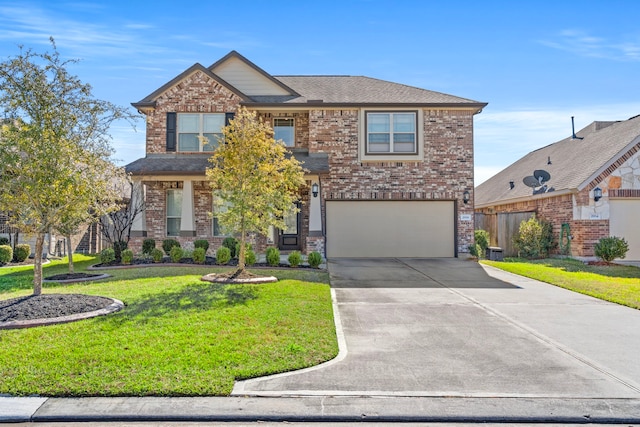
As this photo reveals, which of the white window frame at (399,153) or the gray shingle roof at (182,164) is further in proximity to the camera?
the white window frame at (399,153)

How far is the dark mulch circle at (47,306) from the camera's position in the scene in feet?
23.4

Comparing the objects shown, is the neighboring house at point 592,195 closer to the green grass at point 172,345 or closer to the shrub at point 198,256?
the green grass at point 172,345

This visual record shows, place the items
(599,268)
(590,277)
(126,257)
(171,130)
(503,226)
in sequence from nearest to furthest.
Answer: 1. (590,277)
2. (126,257)
3. (599,268)
4. (171,130)
5. (503,226)

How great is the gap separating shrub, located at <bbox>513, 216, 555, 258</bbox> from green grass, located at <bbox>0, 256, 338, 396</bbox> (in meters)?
12.0

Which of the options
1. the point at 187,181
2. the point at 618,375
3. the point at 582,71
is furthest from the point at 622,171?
the point at 187,181

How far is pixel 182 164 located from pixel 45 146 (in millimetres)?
9216

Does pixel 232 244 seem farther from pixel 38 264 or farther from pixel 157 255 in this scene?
pixel 38 264

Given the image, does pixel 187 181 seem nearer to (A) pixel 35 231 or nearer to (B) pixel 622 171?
(A) pixel 35 231

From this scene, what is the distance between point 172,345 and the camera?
19.5ft

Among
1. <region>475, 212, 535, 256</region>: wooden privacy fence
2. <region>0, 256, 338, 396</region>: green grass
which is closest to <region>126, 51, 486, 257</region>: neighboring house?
<region>475, 212, 535, 256</region>: wooden privacy fence

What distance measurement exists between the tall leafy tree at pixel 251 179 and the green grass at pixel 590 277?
23.8 ft

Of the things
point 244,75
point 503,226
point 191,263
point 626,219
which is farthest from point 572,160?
point 191,263

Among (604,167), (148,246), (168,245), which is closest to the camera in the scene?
(148,246)

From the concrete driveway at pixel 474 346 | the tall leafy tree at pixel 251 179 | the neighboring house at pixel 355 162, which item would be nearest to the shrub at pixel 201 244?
the neighboring house at pixel 355 162
